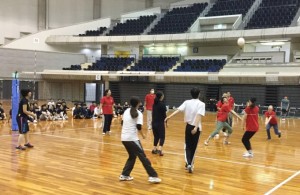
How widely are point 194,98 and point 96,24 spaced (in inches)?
1178

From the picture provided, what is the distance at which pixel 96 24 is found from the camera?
115ft

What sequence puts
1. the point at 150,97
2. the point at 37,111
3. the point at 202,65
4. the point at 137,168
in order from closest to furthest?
the point at 137,168
the point at 150,97
the point at 37,111
the point at 202,65

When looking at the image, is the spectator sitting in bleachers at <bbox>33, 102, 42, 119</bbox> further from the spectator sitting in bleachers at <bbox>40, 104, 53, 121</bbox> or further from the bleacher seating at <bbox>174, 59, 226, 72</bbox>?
the bleacher seating at <bbox>174, 59, 226, 72</bbox>

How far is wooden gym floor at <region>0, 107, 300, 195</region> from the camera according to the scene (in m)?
5.88

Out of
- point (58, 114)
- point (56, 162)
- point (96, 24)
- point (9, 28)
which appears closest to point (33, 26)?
point (9, 28)

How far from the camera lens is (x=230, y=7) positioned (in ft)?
103

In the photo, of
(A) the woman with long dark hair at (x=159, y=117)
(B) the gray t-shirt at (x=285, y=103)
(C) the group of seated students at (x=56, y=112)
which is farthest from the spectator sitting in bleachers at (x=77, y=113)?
(B) the gray t-shirt at (x=285, y=103)

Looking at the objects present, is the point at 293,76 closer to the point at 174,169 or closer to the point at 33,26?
the point at 174,169

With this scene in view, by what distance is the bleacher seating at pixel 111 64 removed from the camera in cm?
2954

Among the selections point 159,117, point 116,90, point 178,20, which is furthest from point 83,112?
point 178,20

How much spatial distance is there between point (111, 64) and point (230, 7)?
1159 cm

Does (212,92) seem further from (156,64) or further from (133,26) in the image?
(133,26)

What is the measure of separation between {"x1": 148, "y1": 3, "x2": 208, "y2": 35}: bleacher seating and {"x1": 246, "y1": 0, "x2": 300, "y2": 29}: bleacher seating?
5629mm

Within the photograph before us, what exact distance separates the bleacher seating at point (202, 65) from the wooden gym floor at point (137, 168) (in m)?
→ 14.9
